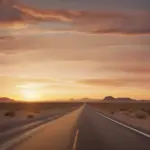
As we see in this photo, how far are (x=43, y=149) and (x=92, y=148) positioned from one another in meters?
2.15

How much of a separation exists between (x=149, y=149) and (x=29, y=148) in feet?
17.4

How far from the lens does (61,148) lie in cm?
1855

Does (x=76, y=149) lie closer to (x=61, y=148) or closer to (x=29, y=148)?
(x=61, y=148)

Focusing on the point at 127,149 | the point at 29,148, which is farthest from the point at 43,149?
the point at 127,149

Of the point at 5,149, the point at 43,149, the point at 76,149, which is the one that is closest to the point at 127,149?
the point at 76,149

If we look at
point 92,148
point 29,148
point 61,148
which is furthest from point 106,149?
point 29,148

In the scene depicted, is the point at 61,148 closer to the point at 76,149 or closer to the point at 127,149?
the point at 76,149

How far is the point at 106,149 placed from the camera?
1827 centimetres

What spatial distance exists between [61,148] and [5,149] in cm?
244

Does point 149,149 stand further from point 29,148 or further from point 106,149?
point 29,148

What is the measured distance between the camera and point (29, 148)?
18.4 m

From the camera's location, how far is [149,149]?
18688 millimetres

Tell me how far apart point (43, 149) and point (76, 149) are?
Answer: 1.50 m

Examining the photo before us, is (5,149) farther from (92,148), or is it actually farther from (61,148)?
(92,148)
